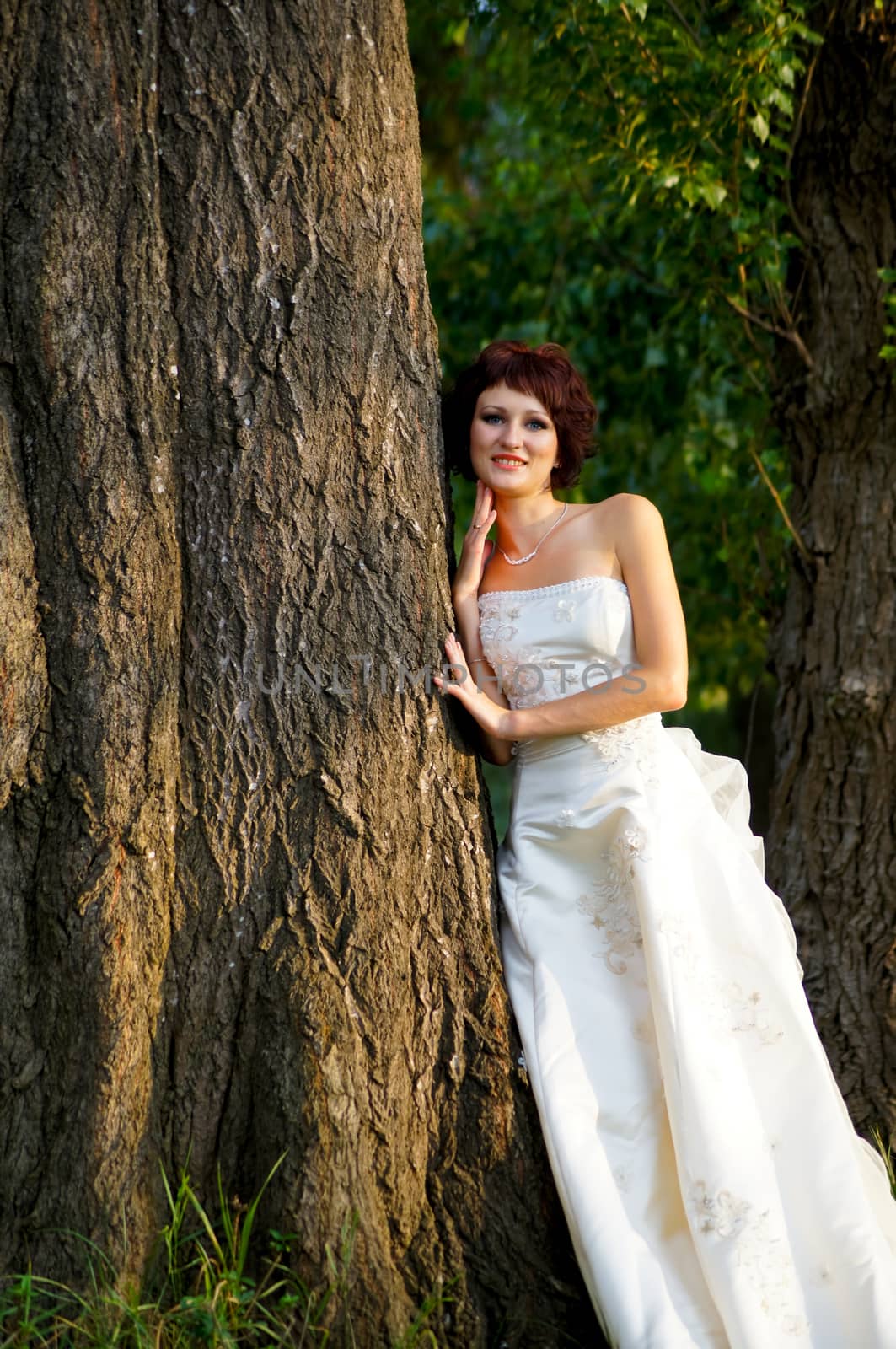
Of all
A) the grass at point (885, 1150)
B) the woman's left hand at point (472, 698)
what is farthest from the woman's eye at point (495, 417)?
the grass at point (885, 1150)

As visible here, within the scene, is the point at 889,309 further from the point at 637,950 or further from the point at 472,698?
the point at 637,950

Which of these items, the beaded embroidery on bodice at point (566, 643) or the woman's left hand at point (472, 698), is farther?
the beaded embroidery on bodice at point (566, 643)

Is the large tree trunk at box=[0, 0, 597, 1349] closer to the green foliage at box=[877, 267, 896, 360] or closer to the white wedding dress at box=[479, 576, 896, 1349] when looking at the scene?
the white wedding dress at box=[479, 576, 896, 1349]

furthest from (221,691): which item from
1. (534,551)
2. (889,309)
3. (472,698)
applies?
(889,309)

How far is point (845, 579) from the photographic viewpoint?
407 centimetres

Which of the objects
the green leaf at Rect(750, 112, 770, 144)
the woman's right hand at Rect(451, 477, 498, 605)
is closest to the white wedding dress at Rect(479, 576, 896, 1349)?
the woman's right hand at Rect(451, 477, 498, 605)

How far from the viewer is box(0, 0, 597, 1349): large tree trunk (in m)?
2.52

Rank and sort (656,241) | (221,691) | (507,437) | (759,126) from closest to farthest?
1. (221,691)
2. (507,437)
3. (759,126)
4. (656,241)

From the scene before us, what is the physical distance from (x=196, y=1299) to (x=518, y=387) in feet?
7.52

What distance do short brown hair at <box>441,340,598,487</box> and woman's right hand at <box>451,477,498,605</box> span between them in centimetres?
16

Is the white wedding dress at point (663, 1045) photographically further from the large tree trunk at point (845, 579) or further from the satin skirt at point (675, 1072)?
the large tree trunk at point (845, 579)

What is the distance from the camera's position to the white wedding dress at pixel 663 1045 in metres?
2.61

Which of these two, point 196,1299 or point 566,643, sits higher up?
point 566,643

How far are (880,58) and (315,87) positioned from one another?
231cm
